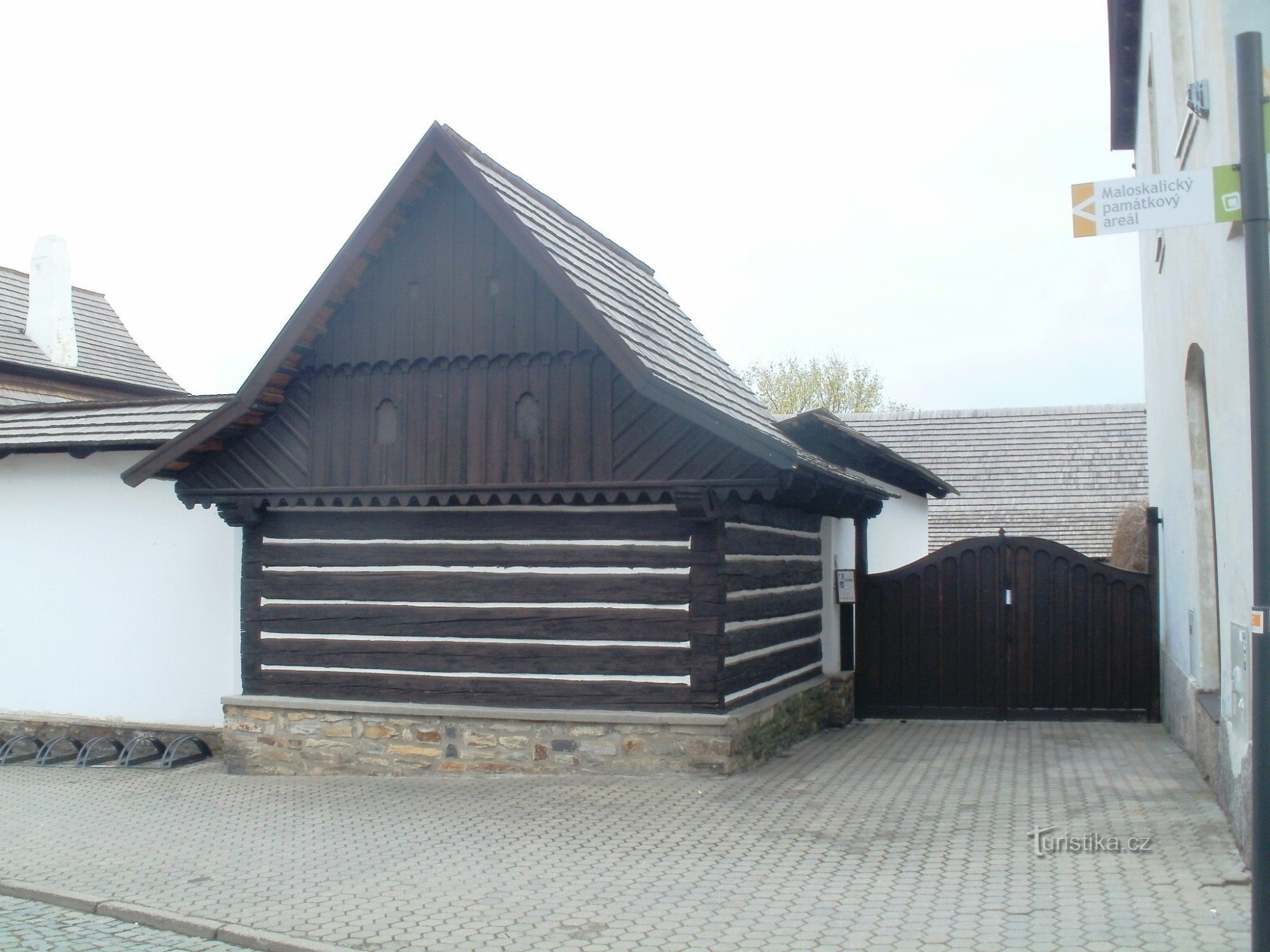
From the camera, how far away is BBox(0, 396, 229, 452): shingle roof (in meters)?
12.1

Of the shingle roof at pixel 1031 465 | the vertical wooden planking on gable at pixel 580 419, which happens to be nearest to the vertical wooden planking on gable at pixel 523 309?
the vertical wooden planking on gable at pixel 580 419

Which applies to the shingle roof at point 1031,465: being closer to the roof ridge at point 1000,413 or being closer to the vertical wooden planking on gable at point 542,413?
the roof ridge at point 1000,413

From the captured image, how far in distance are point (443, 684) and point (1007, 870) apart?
5.12 meters

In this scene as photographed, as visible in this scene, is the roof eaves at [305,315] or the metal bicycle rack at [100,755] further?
the metal bicycle rack at [100,755]

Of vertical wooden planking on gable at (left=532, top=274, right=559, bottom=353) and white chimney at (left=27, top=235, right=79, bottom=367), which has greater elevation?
white chimney at (left=27, top=235, right=79, bottom=367)

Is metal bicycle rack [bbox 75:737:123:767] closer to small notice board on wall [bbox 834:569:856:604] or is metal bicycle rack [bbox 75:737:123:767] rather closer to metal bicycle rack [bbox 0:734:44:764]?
metal bicycle rack [bbox 0:734:44:764]

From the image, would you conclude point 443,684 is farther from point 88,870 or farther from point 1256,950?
point 1256,950

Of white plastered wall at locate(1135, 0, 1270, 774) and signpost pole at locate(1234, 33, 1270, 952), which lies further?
white plastered wall at locate(1135, 0, 1270, 774)

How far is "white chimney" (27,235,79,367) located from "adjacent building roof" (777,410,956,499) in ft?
51.3

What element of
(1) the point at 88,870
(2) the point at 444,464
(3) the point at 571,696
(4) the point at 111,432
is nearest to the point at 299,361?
(2) the point at 444,464

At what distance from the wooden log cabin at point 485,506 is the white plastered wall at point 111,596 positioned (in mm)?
1075

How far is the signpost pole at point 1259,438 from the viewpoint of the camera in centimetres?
429

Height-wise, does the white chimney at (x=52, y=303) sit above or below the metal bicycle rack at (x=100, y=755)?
above

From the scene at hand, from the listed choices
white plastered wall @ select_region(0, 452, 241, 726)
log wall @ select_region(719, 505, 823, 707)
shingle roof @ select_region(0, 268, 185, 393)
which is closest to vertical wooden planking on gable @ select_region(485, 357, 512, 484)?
log wall @ select_region(719, 505, 823, 707)
